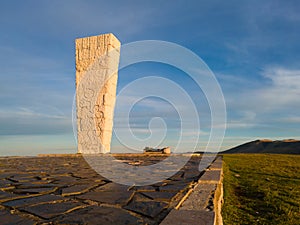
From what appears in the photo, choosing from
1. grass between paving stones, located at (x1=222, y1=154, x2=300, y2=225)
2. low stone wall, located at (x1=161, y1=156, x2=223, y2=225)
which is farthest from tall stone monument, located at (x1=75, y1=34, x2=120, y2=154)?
low stone wall, located at (x1=161, y1=156, x2=223, y2=225)

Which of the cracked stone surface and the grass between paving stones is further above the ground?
the cracked stone surface

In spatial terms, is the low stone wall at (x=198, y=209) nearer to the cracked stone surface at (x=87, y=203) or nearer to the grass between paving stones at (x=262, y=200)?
the cracked stone surface at (x=87, y=203)

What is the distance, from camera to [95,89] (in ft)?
38.6

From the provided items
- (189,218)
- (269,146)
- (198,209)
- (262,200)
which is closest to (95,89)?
(262,200)

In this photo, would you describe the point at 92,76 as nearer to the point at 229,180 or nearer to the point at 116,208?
the point at 229,180

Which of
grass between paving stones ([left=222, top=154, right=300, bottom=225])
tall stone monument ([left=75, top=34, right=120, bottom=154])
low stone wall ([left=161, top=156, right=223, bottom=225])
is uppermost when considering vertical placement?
tall stone monument ([left=75, top=34, right=120, bottom=154])

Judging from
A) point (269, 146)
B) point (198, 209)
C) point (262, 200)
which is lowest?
point (262, 200)

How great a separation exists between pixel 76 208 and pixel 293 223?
2464 mm

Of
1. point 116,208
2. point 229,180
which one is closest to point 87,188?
point 116,208

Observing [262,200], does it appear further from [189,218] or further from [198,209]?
[189,218]

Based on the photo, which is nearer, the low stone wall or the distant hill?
the low stone wall

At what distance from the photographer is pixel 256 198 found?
4137mm

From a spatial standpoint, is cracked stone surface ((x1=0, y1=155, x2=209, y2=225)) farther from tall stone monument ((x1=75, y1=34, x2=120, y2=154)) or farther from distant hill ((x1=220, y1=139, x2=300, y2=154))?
distant hill ((x1=220, y1=139, x2=300, y2=154))

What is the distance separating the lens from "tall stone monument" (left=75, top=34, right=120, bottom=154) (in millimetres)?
11523
